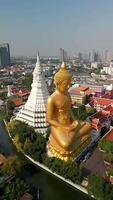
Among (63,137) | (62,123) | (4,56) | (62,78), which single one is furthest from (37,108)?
(4,56)

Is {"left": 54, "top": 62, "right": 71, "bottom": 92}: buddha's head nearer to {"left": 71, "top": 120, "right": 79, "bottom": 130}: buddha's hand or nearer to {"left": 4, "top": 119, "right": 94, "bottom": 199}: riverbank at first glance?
{"left": 71, "top": 120, "right": 79, "bottom": 130}: buddha's hand

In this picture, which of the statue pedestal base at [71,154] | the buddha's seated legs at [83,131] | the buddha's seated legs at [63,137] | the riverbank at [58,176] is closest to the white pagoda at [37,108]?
the riverbank at [58,176]

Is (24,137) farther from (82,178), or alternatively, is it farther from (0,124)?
(0,124)

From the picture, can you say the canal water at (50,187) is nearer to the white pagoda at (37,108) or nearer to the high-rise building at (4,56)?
the white pagoda at (37,108)

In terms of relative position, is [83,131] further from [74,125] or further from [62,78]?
[62,78]

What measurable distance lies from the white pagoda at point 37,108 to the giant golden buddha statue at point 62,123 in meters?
4.76

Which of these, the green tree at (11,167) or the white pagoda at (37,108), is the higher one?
the white pagoda at (37,108)

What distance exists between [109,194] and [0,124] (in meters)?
15.1

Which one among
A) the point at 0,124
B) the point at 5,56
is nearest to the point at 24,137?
the point at 0,124

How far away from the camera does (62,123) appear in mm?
15164

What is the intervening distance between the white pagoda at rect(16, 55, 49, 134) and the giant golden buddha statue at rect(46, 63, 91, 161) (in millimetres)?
4761

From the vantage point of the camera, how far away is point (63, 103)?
14.6 meters

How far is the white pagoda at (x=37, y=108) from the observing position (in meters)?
20.2

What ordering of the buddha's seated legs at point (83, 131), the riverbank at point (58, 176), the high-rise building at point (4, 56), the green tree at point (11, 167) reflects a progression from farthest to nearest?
the high-rise building at point (4, 56) < the buddha's seated legs at point (83, 131) < the riverbank at point (58, 176) < the green tree at point (11, 167)
